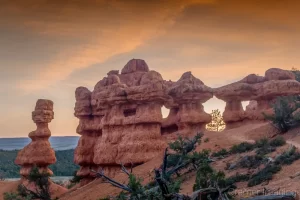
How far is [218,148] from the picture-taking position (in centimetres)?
2188

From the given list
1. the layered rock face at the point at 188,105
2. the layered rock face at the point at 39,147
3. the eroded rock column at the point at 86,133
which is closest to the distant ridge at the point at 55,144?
the layered rock face at the point at 39,147

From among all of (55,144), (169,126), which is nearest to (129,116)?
(169,126)

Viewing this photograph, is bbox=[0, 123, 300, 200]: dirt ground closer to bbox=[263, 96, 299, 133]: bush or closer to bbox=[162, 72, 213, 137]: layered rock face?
bbox=[263, 96, 299, 133]: bush

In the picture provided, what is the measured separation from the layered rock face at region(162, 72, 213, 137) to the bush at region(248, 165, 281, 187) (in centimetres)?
990

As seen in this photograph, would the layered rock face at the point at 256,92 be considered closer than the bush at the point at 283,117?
No

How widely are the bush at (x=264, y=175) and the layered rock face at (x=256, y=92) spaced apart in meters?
12.4

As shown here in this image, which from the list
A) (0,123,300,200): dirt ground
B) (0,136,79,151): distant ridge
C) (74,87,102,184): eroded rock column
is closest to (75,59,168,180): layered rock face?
(74,87,102,184): eroded rock column

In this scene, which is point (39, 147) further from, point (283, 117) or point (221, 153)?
point (283, 117)

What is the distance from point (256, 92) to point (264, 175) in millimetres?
14789

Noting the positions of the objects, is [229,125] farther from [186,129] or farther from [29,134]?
[29,134]

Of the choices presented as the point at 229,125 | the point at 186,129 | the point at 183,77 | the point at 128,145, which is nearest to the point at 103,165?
the point at 128,145

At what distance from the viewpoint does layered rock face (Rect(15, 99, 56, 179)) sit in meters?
31.4

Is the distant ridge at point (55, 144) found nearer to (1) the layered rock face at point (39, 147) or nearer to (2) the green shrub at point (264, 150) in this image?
(1) the layered rock face at point (39, 147)

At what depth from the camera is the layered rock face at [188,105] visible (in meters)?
25.2
